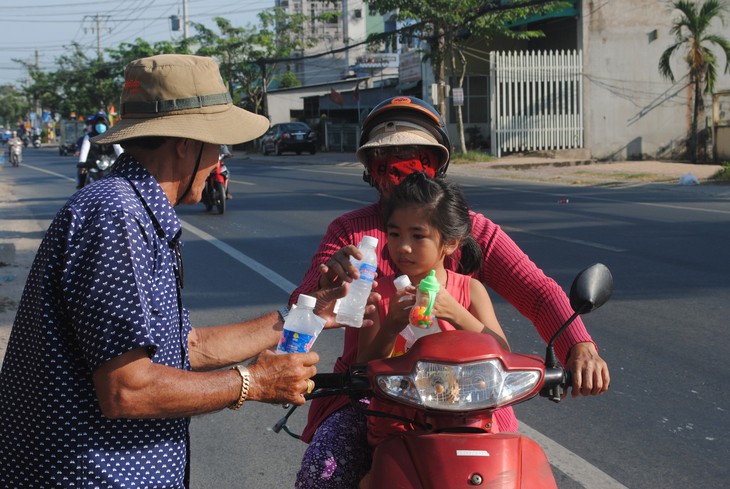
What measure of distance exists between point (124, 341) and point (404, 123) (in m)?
1.44

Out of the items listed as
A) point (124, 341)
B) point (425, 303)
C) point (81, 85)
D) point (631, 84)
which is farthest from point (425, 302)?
point (81, 85)

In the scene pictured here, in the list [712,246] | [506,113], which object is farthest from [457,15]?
[712,246]

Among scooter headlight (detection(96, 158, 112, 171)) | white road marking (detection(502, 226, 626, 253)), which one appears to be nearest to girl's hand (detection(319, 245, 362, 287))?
white road marking (detection(502, 226, 626, 253))

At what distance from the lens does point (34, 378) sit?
2.07 m

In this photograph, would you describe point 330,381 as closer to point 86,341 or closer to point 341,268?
point 341,268

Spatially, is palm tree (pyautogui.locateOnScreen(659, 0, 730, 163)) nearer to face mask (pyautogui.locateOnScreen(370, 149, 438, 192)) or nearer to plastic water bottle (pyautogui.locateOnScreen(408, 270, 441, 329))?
face mask (pyautogui.locateOnScreen(370, 149, 438, 192))

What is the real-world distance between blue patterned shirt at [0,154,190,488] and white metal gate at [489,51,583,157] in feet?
93.1

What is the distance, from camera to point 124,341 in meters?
1.99

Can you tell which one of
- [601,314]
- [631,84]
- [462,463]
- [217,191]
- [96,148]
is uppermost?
[631,84]

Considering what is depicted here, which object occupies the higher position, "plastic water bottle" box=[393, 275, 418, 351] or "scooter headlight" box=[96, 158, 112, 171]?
"scooter headlight" box=[96, 158, 112, 171]

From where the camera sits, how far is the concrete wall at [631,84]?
99.2 ft

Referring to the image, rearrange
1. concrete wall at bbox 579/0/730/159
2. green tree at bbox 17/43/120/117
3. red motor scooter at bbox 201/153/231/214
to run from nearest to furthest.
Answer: red motor scooter at bbox 201/153/231/214 → concrete wall at bbox 579/0/730/159 → green tree at bbox 17/43/120/117

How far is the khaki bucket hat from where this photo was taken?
2275 millimetres

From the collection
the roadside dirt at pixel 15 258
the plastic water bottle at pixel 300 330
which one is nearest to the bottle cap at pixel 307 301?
the plastic water bottle at pixel 300 330
